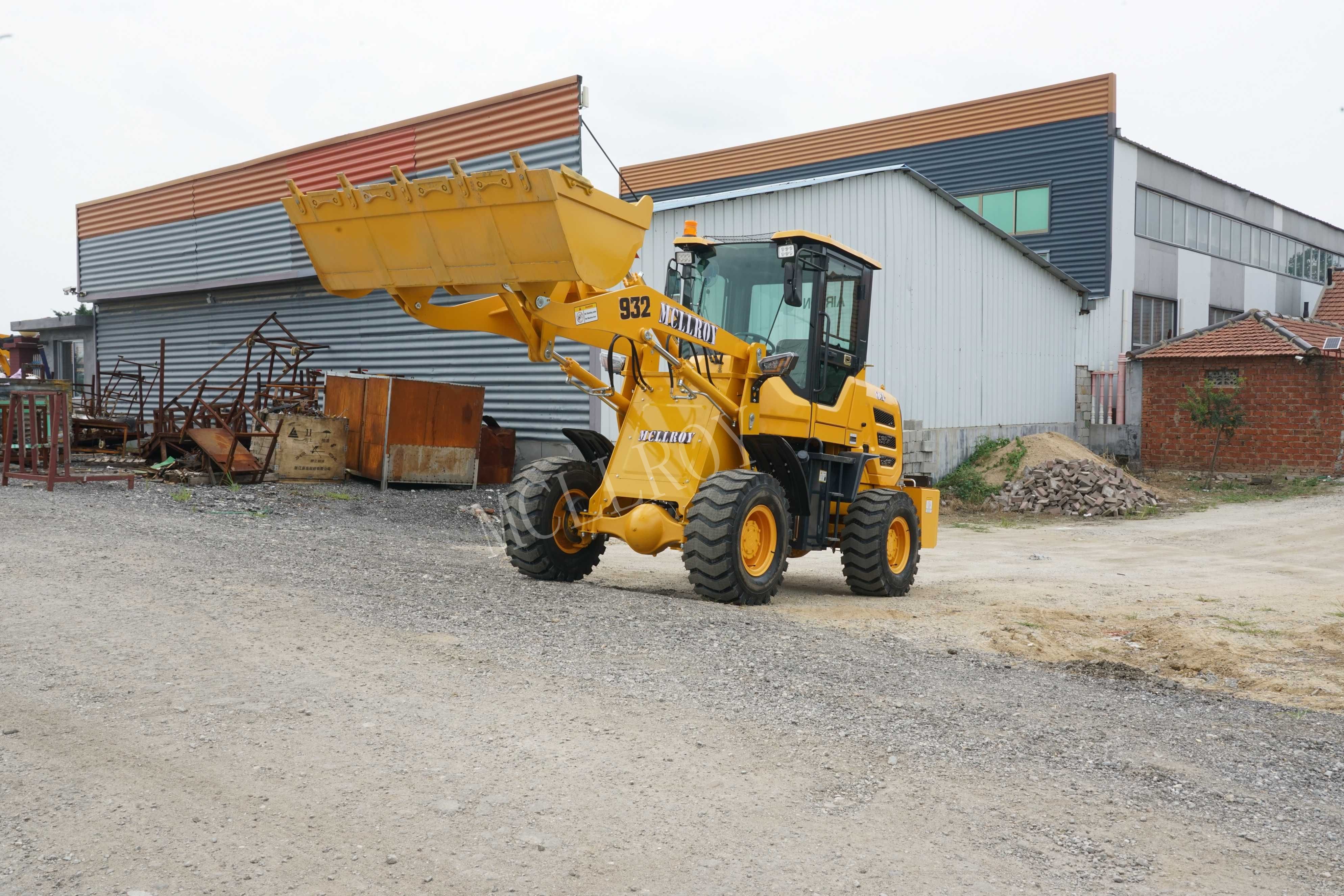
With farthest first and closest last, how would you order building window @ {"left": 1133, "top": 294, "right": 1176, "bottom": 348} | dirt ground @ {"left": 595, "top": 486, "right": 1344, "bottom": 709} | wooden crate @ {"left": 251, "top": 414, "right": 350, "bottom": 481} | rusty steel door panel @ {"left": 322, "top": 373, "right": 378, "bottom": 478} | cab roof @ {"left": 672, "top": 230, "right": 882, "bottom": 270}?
building window @ {"left": 1133, "top": 294, "right": 1176, "bottom": 348}
rusty steel door panel @ {"left": 322, "top": 373, "right": 378, "bottom": 478}
wooden crate @ {"left": 251, "top": 414, "right": 350, "bottom": 481}
cab roof @ {"left": 672, "top": 230, "right": 882, "bottom": 270}
dirt ground @ {"left": 595, "top": 486, "right": 1344, "bottom": 709}

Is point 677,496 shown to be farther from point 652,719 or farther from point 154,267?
point 154,267

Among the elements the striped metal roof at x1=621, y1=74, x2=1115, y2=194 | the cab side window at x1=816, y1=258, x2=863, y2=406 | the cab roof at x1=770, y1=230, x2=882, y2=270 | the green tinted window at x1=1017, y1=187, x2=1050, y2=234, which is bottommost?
the cab side window at x1=816, y1=258, x2=863, y2=406

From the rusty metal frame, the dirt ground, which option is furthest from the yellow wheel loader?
the rusty metal frame

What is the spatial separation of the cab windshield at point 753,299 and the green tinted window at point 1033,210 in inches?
761

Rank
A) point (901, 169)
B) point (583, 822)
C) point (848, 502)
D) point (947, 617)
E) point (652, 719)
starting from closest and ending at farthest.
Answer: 1. point (583, 822)
2. point (652, 719)
3. point (947, 617)
4. point (848, 502)
5. point (901, 169)

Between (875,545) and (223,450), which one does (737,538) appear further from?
(223,450)

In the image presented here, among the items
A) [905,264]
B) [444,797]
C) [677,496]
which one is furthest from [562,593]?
[905,264]

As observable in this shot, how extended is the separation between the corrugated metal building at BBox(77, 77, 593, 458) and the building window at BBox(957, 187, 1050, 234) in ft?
41.8

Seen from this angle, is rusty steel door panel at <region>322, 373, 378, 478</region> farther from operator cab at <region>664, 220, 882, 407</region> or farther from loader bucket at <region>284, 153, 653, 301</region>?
loader bucket at <region>284, 153, 653, 301</region>

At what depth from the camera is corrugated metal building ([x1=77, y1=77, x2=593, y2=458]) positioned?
682 inches

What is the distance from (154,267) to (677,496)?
21.8 m

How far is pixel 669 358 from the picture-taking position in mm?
7957

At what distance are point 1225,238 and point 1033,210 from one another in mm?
7806

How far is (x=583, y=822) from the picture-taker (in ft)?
12.9
